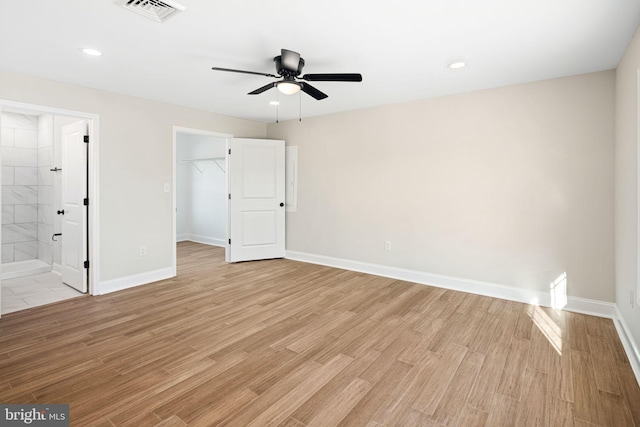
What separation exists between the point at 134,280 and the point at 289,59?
11.5 feet

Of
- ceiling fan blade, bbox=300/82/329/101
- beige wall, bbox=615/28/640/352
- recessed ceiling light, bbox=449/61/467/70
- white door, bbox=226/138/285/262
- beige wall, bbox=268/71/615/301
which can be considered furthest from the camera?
white door, bbox=226/138/285/262

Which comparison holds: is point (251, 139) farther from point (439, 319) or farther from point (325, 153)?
point (439, 319)

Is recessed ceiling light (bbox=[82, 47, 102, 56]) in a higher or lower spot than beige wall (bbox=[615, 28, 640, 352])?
higher

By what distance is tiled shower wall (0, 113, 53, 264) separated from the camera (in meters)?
4.96

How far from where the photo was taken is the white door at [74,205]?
12.8 feet

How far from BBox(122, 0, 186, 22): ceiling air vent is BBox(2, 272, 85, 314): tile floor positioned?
3376 millimetres

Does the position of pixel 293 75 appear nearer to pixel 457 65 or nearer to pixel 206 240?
pixel 457 65

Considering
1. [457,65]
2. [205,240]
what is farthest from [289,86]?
[205,240]

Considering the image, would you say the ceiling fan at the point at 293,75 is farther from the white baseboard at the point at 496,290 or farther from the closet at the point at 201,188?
the closet at the point at 201,188

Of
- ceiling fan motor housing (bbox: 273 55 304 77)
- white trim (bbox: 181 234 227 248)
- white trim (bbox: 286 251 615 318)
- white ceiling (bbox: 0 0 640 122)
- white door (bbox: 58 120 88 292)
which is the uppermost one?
white ceiling (bbox: 0 0 640 122)

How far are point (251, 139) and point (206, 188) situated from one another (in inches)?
97.5

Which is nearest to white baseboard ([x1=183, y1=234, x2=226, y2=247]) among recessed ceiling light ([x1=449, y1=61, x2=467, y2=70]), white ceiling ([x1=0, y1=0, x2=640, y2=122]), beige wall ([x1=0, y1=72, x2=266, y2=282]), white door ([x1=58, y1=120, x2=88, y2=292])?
beige wall ([x1=0, y1=72, x2=266, y2=282])

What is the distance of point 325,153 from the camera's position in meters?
5.31

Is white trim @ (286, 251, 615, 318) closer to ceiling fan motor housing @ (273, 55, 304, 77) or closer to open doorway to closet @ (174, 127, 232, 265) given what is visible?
open doorway to closet @ (174, 127, 232, 265)
